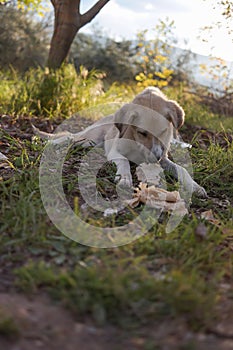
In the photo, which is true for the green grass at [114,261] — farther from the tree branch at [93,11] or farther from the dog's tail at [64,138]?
the tree branch at [93,11]

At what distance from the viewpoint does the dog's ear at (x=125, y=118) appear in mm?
4703

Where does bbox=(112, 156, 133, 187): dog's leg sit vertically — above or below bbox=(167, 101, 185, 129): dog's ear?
below

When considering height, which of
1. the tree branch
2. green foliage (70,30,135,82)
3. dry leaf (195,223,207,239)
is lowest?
green foliage (70,30,135,82)

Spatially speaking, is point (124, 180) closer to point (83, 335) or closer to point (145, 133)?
point (145, 133)

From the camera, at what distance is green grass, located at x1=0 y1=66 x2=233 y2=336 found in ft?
7.05

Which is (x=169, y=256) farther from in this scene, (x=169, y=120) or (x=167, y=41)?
(x=167, y=41)

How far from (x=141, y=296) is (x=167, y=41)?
32.5ft

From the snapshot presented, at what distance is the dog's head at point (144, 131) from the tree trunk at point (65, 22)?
3.77 m

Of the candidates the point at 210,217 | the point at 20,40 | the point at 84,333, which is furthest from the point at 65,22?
the point at 20,40

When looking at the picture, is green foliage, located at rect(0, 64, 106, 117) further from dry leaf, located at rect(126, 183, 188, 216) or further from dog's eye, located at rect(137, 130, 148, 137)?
dry leaf, located at rect(126, 183, 188, 216)

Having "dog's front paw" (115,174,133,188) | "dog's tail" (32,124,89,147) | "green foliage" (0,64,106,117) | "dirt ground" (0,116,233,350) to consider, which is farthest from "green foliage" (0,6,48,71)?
"dirt ground" (0,116,233,350)

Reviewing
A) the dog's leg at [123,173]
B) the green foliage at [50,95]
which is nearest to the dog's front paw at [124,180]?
the dog's leg at [123,173]

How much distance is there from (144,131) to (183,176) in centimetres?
70

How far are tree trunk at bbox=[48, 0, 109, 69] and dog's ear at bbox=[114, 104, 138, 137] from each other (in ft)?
11.9
